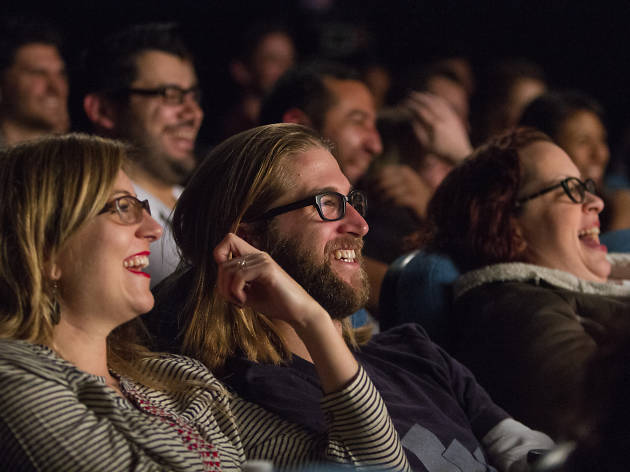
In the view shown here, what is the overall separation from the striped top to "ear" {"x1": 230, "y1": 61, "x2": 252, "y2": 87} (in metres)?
3.45

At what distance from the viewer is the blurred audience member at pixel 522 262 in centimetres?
206

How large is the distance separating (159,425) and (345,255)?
60 cm

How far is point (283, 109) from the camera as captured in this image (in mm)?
3199

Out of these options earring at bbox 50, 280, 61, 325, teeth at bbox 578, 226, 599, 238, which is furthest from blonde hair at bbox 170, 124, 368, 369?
teeth at bbox 578, 226, 599, 238

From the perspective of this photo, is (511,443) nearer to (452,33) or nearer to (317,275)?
(317,275)

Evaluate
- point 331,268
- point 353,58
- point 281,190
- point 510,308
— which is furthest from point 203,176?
point 353,58

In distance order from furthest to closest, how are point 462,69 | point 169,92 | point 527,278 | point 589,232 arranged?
point 462,69
point 169,92
point 589,232
point 527,278

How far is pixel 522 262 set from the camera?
2.43 m

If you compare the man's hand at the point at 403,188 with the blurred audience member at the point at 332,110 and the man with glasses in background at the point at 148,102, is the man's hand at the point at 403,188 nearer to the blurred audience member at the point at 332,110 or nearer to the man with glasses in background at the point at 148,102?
the blurred audience member at the point at 332,110

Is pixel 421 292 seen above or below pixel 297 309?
below

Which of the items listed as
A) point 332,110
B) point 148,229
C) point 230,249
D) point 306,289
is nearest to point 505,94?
point 332,110

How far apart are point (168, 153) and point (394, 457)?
73.3 inches

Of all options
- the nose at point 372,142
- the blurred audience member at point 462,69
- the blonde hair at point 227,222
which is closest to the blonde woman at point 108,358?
the blonde hair at point 227,222

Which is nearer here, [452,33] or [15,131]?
[15,131]
